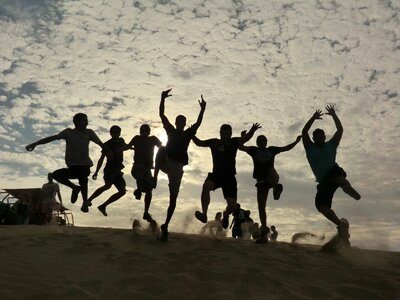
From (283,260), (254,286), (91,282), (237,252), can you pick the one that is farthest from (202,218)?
(91,282)

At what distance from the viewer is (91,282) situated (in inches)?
179

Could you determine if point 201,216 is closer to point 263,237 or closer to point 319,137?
point 263,237

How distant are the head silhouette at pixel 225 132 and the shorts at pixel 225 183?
64 cm

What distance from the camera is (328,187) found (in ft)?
21.6

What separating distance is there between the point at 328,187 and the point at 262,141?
1.38 metres

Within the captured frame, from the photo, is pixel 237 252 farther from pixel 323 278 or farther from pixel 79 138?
pixel 79 138

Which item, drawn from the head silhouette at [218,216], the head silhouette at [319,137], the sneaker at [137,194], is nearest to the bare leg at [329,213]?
the head silhouette at [319,137]

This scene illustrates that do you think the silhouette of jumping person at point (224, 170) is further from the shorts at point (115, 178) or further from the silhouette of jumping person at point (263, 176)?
the shorts at point (115, 178)

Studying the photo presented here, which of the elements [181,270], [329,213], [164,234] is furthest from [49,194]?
[329,213]

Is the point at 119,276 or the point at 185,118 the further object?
the point at 185,118

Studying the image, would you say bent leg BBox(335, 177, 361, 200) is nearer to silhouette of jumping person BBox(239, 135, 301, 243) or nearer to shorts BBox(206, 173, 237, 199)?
silhouette of jumping person BBox(239, 135, 301, 243)

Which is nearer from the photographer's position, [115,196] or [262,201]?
[262,201]

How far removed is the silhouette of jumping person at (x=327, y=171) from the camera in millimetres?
6555

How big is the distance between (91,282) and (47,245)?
1.92m
